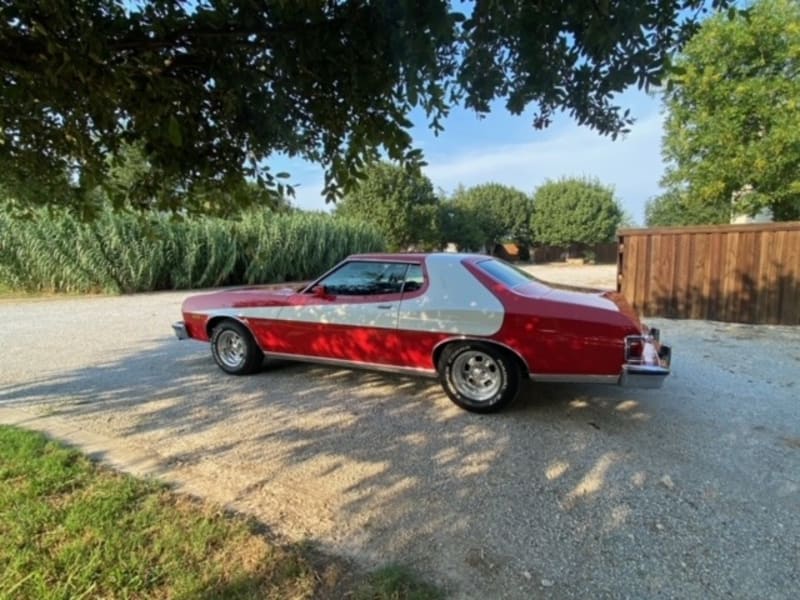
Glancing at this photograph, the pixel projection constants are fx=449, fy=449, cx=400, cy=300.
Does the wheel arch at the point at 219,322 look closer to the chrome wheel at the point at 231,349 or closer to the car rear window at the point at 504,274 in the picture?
the chrome wheel at the point at 231,349

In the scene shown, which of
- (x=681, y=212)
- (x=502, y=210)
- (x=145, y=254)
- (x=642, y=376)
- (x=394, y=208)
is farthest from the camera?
(x=502, y=210)

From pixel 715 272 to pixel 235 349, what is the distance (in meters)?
8.42

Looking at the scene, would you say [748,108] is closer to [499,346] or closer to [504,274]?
[504,274]

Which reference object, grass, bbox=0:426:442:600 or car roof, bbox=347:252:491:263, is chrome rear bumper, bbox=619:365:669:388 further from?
grass, bbox=0:426:442:600

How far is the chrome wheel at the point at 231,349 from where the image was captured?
5293 mm

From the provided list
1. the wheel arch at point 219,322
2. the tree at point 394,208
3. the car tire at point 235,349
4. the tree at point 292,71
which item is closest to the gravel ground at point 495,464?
the car tire at point 235,349

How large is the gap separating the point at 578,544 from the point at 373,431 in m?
1.82

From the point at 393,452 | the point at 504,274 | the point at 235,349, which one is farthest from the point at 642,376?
the point at 235,349

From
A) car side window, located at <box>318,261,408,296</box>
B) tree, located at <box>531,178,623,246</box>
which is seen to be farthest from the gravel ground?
tree, located at <box>531,178,623,246</box>

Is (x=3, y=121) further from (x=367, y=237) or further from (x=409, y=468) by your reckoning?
(x=367, y=237)

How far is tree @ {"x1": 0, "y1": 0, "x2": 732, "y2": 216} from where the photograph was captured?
69.9 inches

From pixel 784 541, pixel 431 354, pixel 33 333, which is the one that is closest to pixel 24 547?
pixel 431 354

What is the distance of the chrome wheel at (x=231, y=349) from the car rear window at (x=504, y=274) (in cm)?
294

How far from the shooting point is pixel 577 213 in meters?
40.1
